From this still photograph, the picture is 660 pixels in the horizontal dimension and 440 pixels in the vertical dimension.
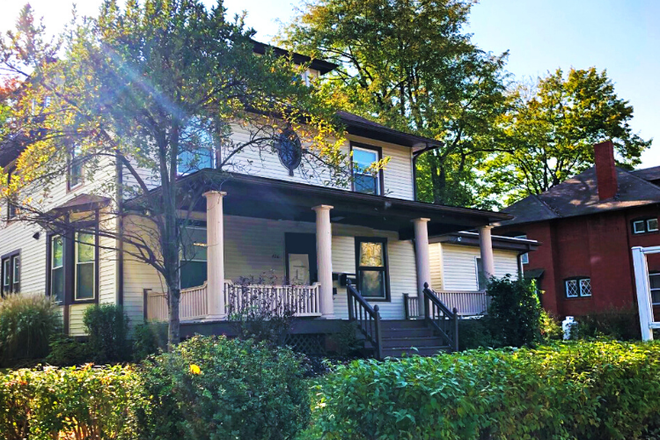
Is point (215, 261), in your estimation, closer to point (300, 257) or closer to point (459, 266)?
point (300, 257)

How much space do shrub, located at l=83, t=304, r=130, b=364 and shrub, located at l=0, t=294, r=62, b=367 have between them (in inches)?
60.7

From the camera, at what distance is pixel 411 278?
19328 mm

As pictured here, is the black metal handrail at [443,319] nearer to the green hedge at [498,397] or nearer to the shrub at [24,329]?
the green hedge at [498,397]

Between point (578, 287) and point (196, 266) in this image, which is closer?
point (196, 266)

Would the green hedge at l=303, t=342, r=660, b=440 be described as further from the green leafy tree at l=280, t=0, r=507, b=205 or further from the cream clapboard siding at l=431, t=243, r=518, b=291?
the green leafy tree at l=280, t=0, r=507, b=205

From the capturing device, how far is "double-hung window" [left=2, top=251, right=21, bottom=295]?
62.2ft

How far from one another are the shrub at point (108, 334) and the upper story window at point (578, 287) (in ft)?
77.5

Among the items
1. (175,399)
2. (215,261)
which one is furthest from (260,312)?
(175,399)

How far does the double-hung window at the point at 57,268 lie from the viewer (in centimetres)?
1592

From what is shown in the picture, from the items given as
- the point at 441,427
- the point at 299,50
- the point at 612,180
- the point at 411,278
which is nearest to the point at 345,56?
the point at 299,50

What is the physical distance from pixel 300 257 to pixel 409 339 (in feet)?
13.2

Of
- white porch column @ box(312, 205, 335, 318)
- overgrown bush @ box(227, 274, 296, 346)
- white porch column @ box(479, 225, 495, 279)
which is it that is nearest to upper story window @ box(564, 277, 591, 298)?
white porch column @ box(479, 225, 495, 279)

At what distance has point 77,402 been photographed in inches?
232

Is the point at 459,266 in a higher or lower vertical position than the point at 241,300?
higher
